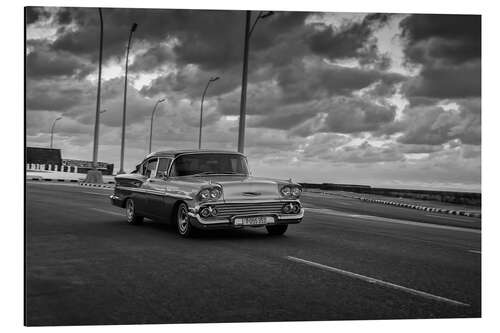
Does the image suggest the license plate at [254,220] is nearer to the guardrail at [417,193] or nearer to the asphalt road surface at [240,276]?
the asphalt road surface at [240,276]

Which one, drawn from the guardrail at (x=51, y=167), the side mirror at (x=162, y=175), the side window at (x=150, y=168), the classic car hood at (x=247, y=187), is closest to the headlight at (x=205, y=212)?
the classic car hood at (x=247, y=187)

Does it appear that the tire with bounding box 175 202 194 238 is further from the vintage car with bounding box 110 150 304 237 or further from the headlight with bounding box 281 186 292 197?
the headlight with bounding box 281 186 292 197

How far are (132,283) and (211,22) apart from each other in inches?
157

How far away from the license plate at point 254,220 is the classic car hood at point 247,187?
1.04ft

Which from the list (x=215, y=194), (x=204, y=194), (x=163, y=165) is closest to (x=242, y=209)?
(x=215, y=194)

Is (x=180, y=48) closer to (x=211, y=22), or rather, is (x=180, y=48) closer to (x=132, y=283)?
(x=211, y=22)

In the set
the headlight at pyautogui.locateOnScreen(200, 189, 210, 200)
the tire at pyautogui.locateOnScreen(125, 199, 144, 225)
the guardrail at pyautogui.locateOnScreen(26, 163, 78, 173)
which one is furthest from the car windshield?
the guardrail at pyautogui.locateOnScreen(26, 163, 78, 173)

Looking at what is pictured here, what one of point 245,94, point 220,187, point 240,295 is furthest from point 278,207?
point 245,94

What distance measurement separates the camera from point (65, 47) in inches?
344

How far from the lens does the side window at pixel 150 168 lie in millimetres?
11234

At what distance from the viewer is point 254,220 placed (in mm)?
9617

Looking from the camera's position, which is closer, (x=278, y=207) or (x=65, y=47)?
(x=65, y=47)

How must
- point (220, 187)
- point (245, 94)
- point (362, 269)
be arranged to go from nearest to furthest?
1. point (362, 269)
2. point (220, 187)
3. point (245, 94)

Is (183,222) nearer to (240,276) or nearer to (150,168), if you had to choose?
(150,168)
